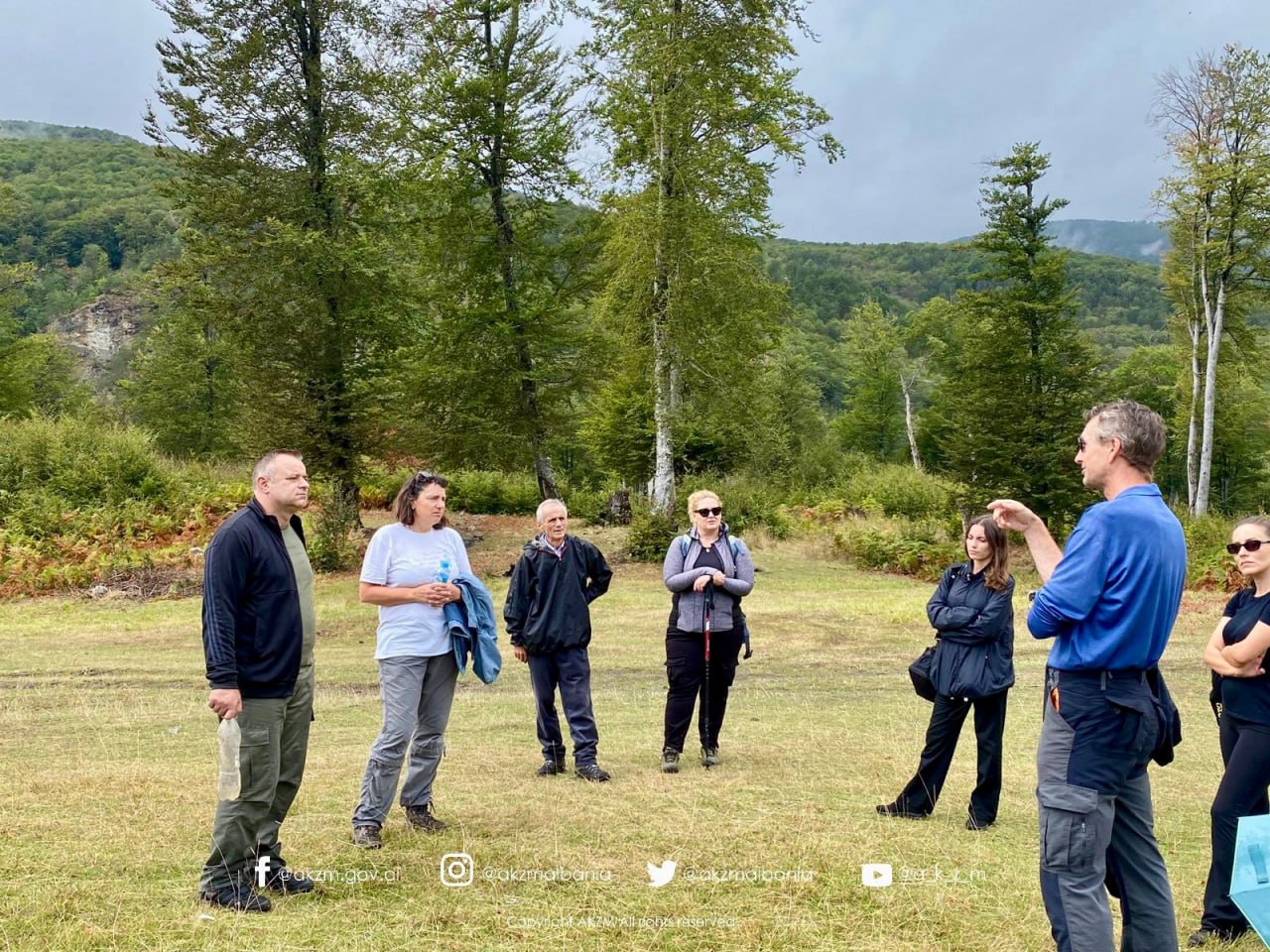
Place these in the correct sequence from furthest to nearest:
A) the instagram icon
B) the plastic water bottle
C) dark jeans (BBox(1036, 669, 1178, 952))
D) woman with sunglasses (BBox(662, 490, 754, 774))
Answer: woman with sunglasses (BBox(662, 490, 754, 774)) → the instagram icon → the plastic water bottle → dark jeans (BBox(1036, 669, 1178, 952))

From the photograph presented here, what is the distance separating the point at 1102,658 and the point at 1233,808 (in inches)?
67.5

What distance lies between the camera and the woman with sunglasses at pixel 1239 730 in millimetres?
4059

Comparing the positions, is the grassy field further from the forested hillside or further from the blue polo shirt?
the forested hillside

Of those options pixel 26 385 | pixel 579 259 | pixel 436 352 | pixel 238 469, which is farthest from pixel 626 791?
pixel 26 385

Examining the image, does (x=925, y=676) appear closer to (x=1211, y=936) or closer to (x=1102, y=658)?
(x=1211, y=936)

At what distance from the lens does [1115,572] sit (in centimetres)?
313

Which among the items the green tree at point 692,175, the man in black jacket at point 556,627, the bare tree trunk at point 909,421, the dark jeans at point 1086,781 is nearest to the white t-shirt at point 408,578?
the man in black jacket at point 556,627

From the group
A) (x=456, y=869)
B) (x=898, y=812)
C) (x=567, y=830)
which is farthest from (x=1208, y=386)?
(x=456, y=869)

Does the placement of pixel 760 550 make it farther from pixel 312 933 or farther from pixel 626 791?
pixel 312 933

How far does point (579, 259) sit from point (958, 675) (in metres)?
18.9

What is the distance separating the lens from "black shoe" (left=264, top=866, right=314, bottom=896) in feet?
13.9

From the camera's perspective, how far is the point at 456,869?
4504mm

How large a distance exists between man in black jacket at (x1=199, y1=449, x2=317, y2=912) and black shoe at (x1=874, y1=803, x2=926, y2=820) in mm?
3461

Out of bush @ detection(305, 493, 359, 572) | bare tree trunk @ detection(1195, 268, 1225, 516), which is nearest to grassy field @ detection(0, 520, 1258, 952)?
bush @ detection(305, 493, 359, 572)
